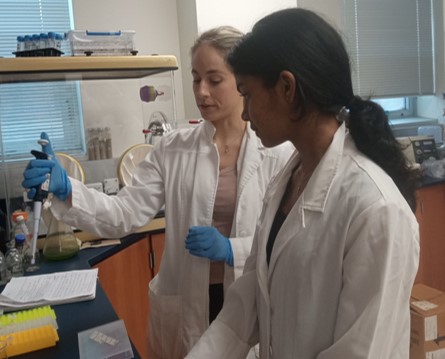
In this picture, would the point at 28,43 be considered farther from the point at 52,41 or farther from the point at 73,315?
the point at 73,315

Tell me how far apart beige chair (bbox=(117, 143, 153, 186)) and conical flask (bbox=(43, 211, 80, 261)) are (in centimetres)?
59

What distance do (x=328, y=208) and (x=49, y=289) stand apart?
88 cm

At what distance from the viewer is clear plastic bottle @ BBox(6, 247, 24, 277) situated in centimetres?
145

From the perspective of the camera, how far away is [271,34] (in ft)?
2.58

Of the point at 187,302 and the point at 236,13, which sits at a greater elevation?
the point at 236,13

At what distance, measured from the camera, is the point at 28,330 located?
0.99 metres

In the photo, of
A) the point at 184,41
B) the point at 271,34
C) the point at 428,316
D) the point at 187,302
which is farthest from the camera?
the point at 184,41

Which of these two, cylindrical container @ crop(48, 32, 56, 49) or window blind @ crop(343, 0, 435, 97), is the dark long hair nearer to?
cylindrical container @ crop(48, 32, 56, 49)

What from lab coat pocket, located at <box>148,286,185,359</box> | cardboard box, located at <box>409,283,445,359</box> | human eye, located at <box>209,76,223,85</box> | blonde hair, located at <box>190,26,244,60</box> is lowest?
cardboard box, located at <box>409,283,445,359</box>

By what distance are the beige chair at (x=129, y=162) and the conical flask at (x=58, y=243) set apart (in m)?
0.59


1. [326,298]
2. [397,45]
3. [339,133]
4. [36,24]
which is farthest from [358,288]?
[397,45]

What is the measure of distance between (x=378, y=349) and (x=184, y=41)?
2371 mm

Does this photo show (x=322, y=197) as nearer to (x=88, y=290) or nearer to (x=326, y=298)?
(x=326, y=298)

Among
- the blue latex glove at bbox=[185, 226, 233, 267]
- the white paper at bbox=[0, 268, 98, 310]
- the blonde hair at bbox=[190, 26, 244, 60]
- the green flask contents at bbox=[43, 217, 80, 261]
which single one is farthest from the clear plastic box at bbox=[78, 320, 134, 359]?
the blonde hair at bbox=[190, 26, 244, 60]
